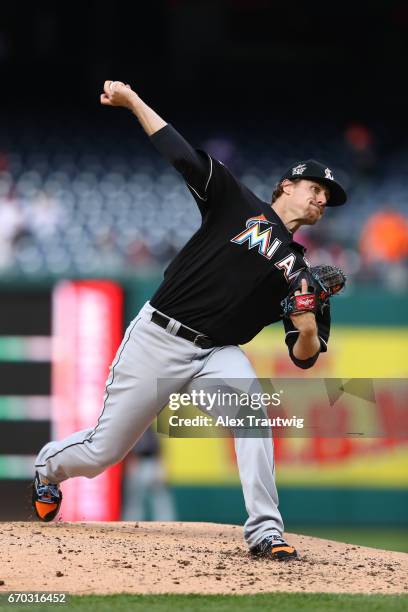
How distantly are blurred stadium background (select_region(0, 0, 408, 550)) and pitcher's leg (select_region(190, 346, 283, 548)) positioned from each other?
4006 millimetres

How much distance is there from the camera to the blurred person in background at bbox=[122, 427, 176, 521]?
29.2 ft

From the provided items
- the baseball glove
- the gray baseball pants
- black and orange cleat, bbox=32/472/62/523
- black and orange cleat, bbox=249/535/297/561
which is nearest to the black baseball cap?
the baseball glove

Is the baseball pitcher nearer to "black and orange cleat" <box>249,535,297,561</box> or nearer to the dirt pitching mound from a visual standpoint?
"black and orange cleat" <box>249,535,297,561</box>

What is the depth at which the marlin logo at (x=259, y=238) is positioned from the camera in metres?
4.81

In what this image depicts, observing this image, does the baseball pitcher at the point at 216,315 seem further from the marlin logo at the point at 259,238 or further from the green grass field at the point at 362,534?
the green grass field at the point at 362,534

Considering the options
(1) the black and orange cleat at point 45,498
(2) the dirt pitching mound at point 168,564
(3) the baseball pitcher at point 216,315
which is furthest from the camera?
(1) the black and orange cleat at point 45,498

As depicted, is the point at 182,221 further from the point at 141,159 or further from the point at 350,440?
the point at 350,440

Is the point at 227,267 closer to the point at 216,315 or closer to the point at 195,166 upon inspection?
the point at 216,315

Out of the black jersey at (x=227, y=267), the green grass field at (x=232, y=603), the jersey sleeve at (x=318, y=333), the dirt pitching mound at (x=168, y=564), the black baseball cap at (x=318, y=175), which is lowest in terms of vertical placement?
the green grass field at (x=232, y=603)

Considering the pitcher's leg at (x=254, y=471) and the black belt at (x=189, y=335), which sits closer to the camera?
the pitcher's leg at (x=254, y=471)

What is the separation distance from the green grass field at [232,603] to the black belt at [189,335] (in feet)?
3.69

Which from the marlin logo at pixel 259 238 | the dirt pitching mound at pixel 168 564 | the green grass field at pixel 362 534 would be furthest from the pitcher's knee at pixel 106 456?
the green grass field at pixel 362 534

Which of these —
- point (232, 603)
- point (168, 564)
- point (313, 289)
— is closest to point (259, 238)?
point (313, 289)

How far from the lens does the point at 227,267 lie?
4789 mm
